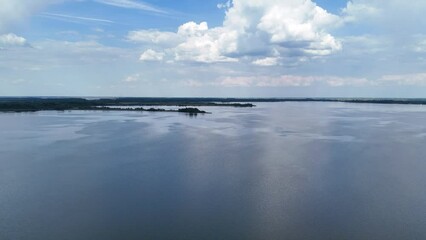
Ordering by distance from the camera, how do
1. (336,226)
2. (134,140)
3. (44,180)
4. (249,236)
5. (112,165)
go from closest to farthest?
(249,236) → (336,226) → (44,180) → (112,165) → (134,140)

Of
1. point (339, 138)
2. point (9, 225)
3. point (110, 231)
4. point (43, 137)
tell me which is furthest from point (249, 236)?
point (43, 137)

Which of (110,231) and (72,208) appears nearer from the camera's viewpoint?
(110,231)

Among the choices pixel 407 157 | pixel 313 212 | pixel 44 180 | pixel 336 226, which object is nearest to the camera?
pixel 336 226

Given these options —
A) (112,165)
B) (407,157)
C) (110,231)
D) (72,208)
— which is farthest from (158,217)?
(407,157)

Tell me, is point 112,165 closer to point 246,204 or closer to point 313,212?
point 246,204

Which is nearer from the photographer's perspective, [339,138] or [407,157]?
[407,157]

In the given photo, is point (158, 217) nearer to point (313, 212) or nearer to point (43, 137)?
point (313, 212)
